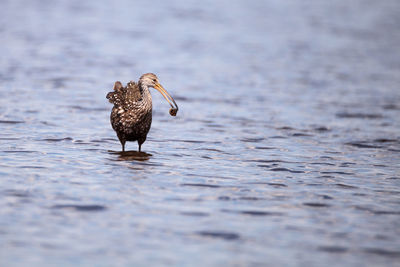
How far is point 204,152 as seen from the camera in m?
11.7

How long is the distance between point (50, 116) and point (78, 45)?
11.1 m

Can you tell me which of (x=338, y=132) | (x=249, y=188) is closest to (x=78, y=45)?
(x=338, y=132)

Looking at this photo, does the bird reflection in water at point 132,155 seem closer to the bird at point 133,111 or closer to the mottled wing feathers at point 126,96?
the bird at point 133,111

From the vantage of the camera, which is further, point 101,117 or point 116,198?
point 101,117

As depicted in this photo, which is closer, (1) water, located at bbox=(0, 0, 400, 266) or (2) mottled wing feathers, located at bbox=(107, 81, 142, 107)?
(1) water, located at bbox=(0, 0, 400, 266)

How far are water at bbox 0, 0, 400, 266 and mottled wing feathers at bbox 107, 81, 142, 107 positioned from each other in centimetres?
87

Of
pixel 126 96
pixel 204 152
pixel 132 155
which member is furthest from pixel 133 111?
pixel 204 152

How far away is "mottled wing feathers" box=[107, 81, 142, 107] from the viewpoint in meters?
11.1

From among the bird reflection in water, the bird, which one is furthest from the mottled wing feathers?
the bird reflection in water

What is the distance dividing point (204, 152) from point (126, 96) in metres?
1.73

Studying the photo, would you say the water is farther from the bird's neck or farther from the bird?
the bird's neck

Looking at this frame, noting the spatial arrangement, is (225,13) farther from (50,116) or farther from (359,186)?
(359,186)

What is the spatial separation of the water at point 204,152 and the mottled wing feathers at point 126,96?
2.86 ft

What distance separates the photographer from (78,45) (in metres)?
24.6
